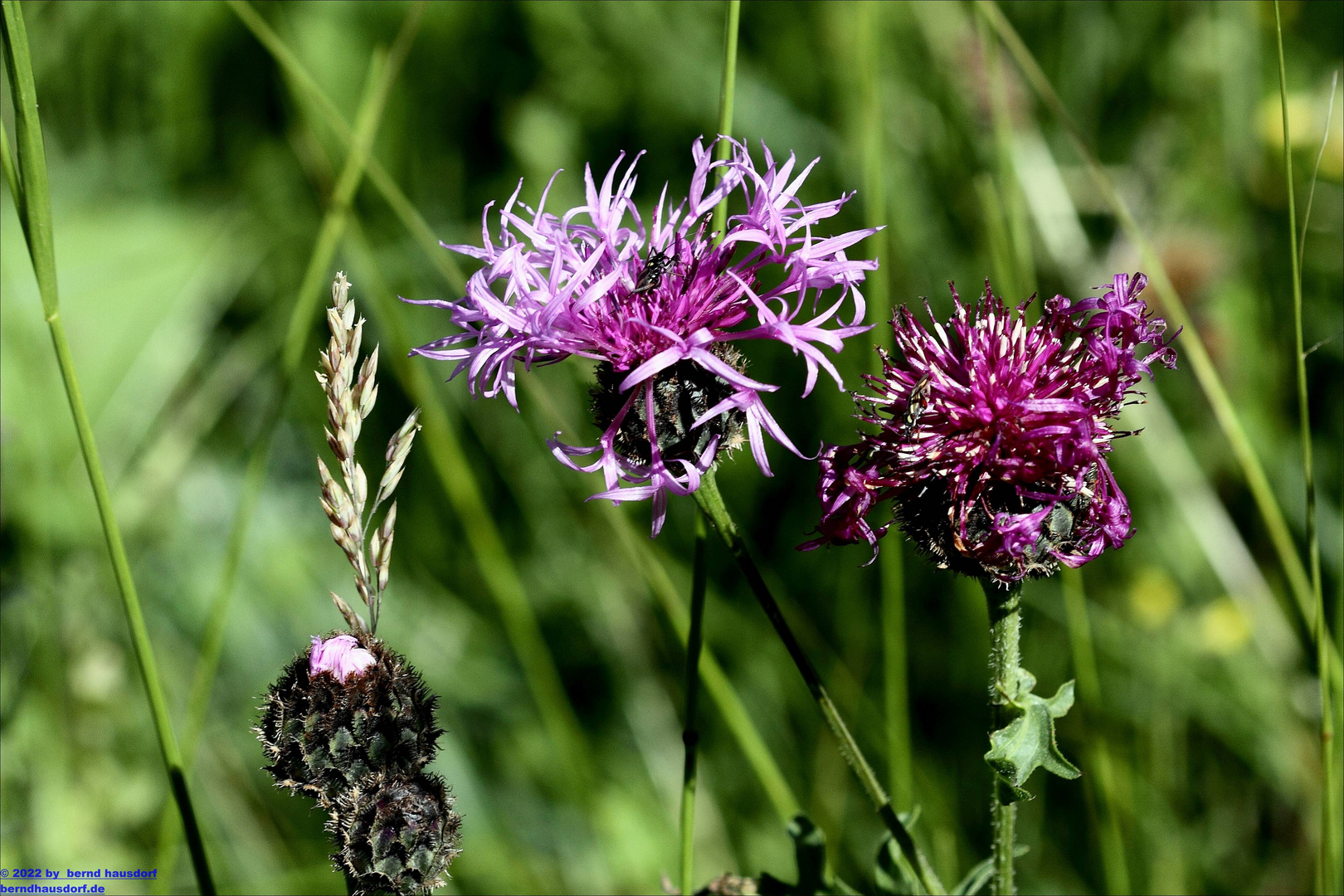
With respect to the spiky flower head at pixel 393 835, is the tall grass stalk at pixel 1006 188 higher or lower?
higher

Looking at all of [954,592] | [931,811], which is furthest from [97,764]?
[954,592]

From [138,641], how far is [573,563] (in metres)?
1.91

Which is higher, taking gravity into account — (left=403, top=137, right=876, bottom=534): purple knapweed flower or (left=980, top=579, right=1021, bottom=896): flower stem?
(left=403, top=137, right=876, bottom=534): purple knapweed flower

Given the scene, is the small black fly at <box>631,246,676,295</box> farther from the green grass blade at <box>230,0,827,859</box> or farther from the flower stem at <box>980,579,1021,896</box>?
the flower stem at <box>980,579,1021,896</box>

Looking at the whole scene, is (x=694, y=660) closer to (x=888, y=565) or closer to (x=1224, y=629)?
(x=888, y=565)

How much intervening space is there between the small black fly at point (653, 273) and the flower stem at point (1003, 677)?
0.67 meters

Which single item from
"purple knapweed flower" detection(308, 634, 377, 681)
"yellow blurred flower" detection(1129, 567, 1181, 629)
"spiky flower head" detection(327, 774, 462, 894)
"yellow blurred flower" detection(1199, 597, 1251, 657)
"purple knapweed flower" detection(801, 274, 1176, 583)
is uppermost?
"yellow blurred flower" detection(1129, 567, 1181, 629)

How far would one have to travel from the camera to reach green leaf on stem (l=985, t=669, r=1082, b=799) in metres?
1.50

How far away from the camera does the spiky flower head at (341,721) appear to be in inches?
58.8

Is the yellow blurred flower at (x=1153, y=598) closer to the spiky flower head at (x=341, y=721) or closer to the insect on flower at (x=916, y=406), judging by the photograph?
the insect on flower at (x=916, y=406)

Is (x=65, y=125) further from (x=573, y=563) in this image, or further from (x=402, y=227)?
(x=573, y=563)

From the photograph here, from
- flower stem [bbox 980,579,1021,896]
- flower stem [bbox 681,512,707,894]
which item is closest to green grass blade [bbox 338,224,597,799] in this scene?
flower stem [bbox 681,512,707,894]

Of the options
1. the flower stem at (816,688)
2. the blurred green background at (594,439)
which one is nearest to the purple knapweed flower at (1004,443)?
the flower stem at (816,688)

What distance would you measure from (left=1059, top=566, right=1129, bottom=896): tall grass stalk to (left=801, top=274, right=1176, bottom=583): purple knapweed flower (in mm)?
621
